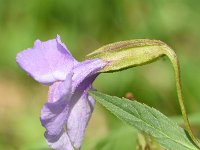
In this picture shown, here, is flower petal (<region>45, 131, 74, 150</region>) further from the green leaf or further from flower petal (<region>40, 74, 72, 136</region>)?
the green leaf

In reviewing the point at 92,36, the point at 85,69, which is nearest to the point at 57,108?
the point at 85,69

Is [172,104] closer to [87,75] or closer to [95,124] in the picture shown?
[95,124]

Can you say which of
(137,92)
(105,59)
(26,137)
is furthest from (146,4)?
(105,59)

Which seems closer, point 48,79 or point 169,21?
point 48,79

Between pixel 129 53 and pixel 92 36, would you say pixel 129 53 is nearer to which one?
pixel 129 53

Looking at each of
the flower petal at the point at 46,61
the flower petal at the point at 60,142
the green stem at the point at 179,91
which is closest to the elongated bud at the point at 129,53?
the green stem at the point at 179,91

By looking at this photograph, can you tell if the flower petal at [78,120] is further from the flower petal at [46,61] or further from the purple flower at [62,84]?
the flower petal at [46,61]
